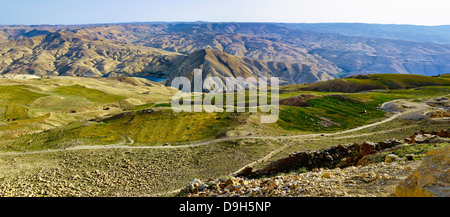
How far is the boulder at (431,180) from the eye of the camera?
988 centimetres

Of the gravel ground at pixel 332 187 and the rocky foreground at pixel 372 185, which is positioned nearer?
the rocky foreground at pixel 372 185

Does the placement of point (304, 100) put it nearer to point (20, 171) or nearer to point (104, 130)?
point (104, 130)

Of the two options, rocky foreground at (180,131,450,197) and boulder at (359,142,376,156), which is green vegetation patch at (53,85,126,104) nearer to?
boulder at (359,142,376,156)

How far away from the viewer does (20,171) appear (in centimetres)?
3359

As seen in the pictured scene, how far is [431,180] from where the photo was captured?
33.6ft

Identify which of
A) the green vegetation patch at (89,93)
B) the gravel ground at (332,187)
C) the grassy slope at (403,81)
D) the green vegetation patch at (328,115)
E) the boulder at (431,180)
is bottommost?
the green vegetation patch at (89,93)

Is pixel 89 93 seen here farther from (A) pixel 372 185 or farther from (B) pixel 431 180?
(B) pixel 431 180

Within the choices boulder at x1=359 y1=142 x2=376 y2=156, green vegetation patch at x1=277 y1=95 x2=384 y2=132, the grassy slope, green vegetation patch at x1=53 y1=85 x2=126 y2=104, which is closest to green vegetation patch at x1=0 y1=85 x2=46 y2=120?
green vegetation patch at x1=53 y1=85 x2=126 y2=104

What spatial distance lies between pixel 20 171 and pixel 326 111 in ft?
241

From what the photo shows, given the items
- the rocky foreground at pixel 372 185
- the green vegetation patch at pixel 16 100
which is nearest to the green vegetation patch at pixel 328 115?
the rocky foreground at pixel 372 185

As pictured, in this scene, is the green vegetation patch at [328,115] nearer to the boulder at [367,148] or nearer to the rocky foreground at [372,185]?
the boulder at [367,148]

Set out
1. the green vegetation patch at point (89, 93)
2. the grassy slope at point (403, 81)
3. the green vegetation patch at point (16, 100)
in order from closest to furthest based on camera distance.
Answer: the green vegetation patch at point (16, 100), the green vegetation patch at point (89, 93), the grassy slope at point (403, 81)
